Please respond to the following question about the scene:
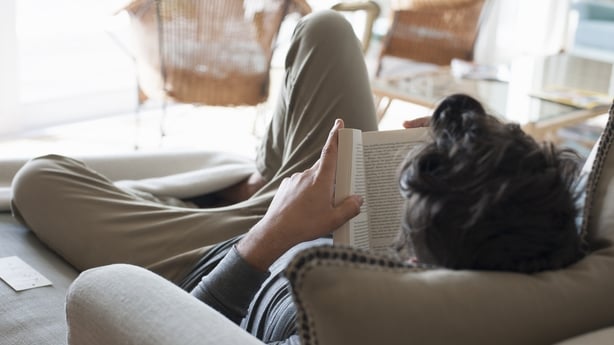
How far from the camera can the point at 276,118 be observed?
1.88m

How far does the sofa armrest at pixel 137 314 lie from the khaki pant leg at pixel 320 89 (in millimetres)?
707

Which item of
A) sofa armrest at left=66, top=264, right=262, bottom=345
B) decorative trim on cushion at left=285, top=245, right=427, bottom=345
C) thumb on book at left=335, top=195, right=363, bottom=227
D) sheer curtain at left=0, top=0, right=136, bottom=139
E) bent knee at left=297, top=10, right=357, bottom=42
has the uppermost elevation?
bent knee at left=297, top=10, right=357, bottom=42

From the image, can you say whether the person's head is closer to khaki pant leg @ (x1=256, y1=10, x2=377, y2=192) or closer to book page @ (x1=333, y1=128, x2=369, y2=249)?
book page @ (x1=333, y1=128, x2=369, y2=249)

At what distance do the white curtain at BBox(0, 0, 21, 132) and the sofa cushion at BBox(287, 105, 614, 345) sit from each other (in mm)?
2844

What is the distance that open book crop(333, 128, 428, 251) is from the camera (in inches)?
44.5

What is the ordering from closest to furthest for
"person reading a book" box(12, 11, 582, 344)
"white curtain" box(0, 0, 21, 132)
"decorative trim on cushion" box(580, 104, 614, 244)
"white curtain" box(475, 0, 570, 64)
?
"person reading a book" box(12, 11, 582, 344)
"decorative trim on cushion" box(580, 104, 614, 244)
"white curtain" box(0, 0, 21, 132)
"white curtain" box(475, 0, 570, 64)

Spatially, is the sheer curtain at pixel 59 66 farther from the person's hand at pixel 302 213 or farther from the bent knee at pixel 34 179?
the person's hand at pixel 302 213

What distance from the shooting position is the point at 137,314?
939 mm

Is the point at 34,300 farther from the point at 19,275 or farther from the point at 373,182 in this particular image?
the point at 373,182

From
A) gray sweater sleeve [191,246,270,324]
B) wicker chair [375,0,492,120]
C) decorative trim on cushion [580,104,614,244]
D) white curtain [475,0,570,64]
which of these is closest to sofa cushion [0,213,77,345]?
gray sweater sleeve [191,246,270,324]

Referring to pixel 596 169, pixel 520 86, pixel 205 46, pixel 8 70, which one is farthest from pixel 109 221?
pixel 520 86

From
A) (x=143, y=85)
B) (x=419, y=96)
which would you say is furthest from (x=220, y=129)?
(x=419, y=96)

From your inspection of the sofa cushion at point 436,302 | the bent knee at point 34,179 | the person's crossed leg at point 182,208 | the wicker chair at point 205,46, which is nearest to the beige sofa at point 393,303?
the sofa cushion at point 436,302

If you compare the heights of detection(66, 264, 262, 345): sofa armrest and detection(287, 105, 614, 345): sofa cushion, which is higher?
detection(287, 105, 614, 345): sofa cushion
